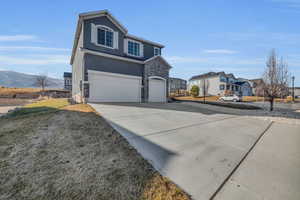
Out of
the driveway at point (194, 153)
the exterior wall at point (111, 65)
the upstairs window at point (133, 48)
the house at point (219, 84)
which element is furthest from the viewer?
the house at point (219, 84)

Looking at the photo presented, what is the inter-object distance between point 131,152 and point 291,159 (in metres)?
4.03

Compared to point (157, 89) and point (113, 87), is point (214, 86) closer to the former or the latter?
point (157, 89)

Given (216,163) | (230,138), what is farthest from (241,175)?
(230,138)

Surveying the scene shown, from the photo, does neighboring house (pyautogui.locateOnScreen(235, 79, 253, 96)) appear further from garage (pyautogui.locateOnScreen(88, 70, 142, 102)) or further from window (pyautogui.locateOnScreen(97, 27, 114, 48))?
window (pyautogui.locateOnScreen(97, 27, 114, 48))

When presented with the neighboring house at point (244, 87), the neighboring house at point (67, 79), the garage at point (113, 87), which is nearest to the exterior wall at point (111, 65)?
the garage at point (113, 87)

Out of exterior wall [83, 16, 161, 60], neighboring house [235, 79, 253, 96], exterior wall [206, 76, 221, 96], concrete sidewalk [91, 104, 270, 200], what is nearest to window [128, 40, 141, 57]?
exterior wall [83, 16, 161, 60]

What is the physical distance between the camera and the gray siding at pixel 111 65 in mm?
9672

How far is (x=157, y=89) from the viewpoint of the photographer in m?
13.5

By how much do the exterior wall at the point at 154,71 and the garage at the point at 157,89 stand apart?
0.40 meters

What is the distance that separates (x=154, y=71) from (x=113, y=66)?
425cm

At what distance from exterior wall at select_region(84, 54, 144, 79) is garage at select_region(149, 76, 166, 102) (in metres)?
1.53

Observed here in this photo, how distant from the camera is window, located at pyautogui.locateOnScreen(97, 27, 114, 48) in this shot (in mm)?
10789

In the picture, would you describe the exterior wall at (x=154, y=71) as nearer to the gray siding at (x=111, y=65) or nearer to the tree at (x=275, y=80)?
the gray siding at (x=111, y=65)

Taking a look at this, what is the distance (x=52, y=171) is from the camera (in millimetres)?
2361
